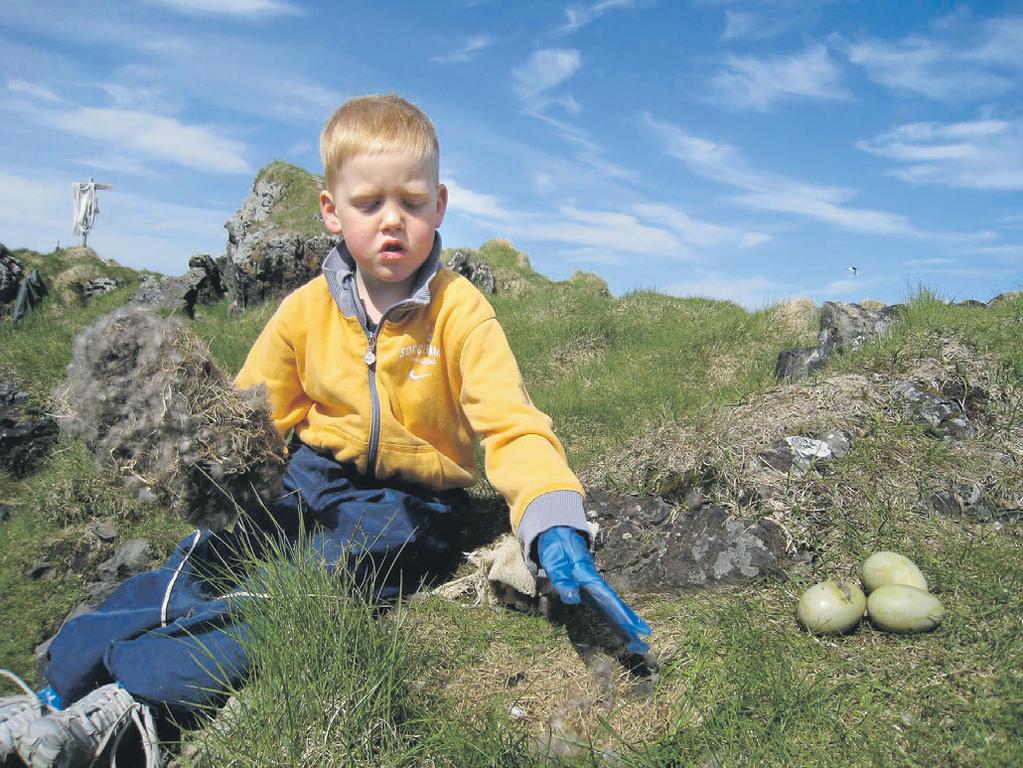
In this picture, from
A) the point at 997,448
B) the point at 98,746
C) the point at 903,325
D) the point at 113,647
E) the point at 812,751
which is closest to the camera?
the point at 812,751

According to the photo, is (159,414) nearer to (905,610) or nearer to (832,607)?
(832,607)

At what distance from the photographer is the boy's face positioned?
3.37 metres

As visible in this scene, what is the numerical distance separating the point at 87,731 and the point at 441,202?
263cm

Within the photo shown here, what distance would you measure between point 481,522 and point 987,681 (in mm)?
2562

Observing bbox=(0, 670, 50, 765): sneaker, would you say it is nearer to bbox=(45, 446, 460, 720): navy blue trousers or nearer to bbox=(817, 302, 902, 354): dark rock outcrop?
bbox=(45, 446, 460, 720): navy blue trousers

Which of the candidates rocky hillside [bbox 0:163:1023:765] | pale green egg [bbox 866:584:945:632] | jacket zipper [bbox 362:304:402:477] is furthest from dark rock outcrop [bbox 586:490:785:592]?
jacket zipper [bbox 362:304:402:477]

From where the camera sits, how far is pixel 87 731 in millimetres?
2805

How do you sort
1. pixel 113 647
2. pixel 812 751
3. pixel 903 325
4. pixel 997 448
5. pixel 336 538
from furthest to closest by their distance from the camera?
pixel 903 325
pixel 997 448
pixel 336 538
pixel 113 647
pixel 812 751

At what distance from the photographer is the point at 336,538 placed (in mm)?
3625

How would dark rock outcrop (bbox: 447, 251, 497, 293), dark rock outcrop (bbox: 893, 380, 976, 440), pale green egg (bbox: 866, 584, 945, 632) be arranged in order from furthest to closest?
dark rock outcrop (bbox: 447, 251, 497, 293) → dark rock outcrop (bbox: 893, 380, 976, 440) → pale green egg (bbox: 866, 584, 945, 632)

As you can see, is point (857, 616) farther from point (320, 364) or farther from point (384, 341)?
point (320, 364)

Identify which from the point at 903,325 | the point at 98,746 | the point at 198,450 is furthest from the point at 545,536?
the point at 903,325

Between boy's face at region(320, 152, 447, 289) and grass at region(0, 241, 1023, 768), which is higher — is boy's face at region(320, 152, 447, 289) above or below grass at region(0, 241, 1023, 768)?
above

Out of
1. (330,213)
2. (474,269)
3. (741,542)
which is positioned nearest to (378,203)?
(330,213)
